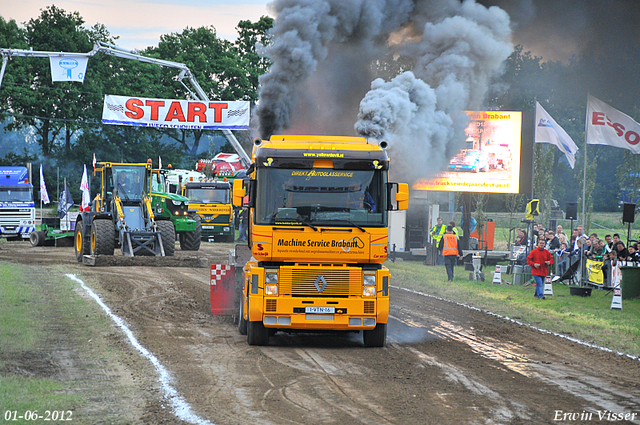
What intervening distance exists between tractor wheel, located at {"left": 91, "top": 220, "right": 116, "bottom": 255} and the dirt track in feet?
26.8

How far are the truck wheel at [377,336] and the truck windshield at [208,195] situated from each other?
84.5 feet

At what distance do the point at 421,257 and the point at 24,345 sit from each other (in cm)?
2176

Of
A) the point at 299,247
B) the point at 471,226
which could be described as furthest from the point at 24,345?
the point at 471,226

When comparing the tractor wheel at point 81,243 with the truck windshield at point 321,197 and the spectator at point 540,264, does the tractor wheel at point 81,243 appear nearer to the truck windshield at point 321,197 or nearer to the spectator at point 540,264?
the spectator at point 540,264

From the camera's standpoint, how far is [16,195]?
3462 cm

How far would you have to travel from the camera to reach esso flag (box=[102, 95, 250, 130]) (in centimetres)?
3309

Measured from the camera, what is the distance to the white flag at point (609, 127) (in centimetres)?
2238

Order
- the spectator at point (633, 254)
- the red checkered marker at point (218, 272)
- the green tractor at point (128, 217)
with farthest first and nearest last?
the green tractor at point (128, 217), the spectator at point (633, 254), the red checkered marker at point (218, 272)

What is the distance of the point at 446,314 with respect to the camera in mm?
14891

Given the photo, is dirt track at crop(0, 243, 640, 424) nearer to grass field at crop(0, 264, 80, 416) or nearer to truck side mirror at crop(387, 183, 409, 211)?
grass field at crop(0, 264, 80, 416)

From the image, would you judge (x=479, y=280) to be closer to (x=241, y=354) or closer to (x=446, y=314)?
(x=446, y=314)

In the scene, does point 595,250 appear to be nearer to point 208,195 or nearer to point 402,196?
point 402,196

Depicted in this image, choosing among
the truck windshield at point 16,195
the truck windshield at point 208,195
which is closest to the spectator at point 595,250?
the truck windshield at point 208,195

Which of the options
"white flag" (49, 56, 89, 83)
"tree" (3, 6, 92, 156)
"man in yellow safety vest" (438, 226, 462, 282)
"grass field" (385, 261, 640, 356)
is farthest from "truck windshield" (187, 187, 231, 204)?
"tree" (3, 6, 92, 156)
